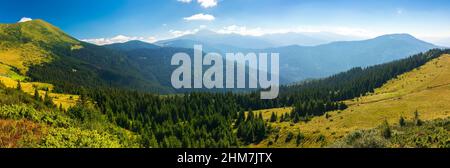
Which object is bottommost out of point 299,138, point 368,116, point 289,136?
point 289,136

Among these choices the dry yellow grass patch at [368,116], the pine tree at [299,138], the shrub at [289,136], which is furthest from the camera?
the shrub at [289,136]

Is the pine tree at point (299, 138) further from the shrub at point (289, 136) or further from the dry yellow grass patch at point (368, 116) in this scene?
the shrub at point (289, 136)

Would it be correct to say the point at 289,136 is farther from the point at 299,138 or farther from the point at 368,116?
the point at 368,116

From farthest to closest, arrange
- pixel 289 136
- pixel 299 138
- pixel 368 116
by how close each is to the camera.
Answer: pixel 368 116, pixel 289 136, pixel 299 138

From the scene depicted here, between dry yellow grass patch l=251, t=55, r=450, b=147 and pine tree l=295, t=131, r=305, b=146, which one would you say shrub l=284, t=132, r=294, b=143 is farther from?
pine tree l=295, t=131, r=305, b=146

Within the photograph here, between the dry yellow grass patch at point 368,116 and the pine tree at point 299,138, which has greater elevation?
the dry yellow grass patch at point 368,116

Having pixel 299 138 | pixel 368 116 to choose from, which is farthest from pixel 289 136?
pixel 368 116

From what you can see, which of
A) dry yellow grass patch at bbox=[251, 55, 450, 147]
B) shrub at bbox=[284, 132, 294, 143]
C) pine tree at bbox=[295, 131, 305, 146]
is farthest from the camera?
shrub at bbox=[284, 132, 294, 143]

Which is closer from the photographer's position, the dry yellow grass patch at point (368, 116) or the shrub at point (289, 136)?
the dry yellow grass patch at point (368, 116)

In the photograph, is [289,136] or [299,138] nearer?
[299,138]

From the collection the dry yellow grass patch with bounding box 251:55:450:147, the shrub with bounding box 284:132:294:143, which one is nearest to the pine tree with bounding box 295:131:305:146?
the dry yellow grass patch with bounding box 251:55:450:147

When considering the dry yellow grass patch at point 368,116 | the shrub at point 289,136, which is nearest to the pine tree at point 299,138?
the dry yellow grass patch at point 368,116
